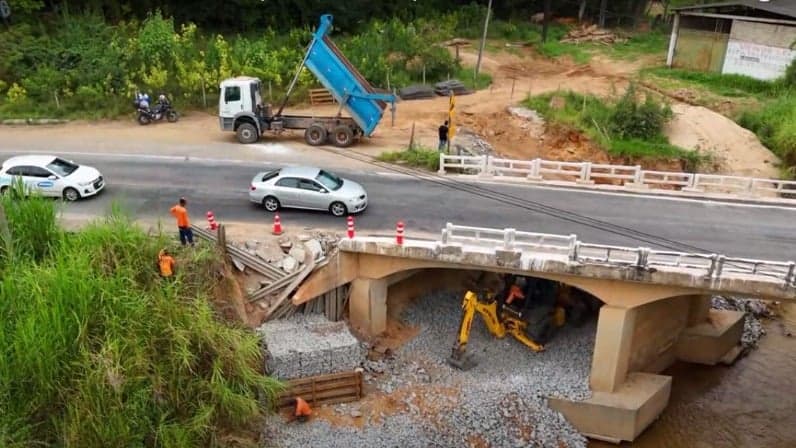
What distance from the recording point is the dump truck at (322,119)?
93.7ft

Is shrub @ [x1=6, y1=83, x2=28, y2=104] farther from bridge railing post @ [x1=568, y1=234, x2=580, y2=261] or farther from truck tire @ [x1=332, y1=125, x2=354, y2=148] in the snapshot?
bridge railing post @ [x1=568, y1=234, x2=580, y2=261]

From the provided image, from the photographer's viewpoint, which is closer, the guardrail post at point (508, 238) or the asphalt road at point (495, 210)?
the guardrail post at point (508, 238)

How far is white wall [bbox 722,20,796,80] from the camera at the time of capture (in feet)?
127

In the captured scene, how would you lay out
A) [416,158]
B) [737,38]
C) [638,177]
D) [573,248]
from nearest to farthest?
1. [573,248]
2. [638,177]
3. [416,158]
4. [737,38]

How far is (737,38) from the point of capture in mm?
40469

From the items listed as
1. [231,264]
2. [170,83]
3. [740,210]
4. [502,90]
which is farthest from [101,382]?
[502,90]

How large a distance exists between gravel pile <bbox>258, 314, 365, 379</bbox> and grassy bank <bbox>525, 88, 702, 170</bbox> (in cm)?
1760

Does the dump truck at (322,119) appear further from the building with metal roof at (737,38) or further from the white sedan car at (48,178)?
the building with metal roof at (737,38)

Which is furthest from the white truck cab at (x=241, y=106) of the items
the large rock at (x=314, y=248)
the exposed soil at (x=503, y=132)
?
the large rock at (x=314, y=248)

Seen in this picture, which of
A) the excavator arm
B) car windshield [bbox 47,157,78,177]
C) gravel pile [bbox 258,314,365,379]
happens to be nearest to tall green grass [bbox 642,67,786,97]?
the excavator arm

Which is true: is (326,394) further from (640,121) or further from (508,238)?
(640,121)

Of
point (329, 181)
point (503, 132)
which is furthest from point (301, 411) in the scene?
point (503, 132)

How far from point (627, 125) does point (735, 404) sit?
49.7 feet

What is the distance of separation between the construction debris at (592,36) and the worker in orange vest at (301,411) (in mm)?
39452
